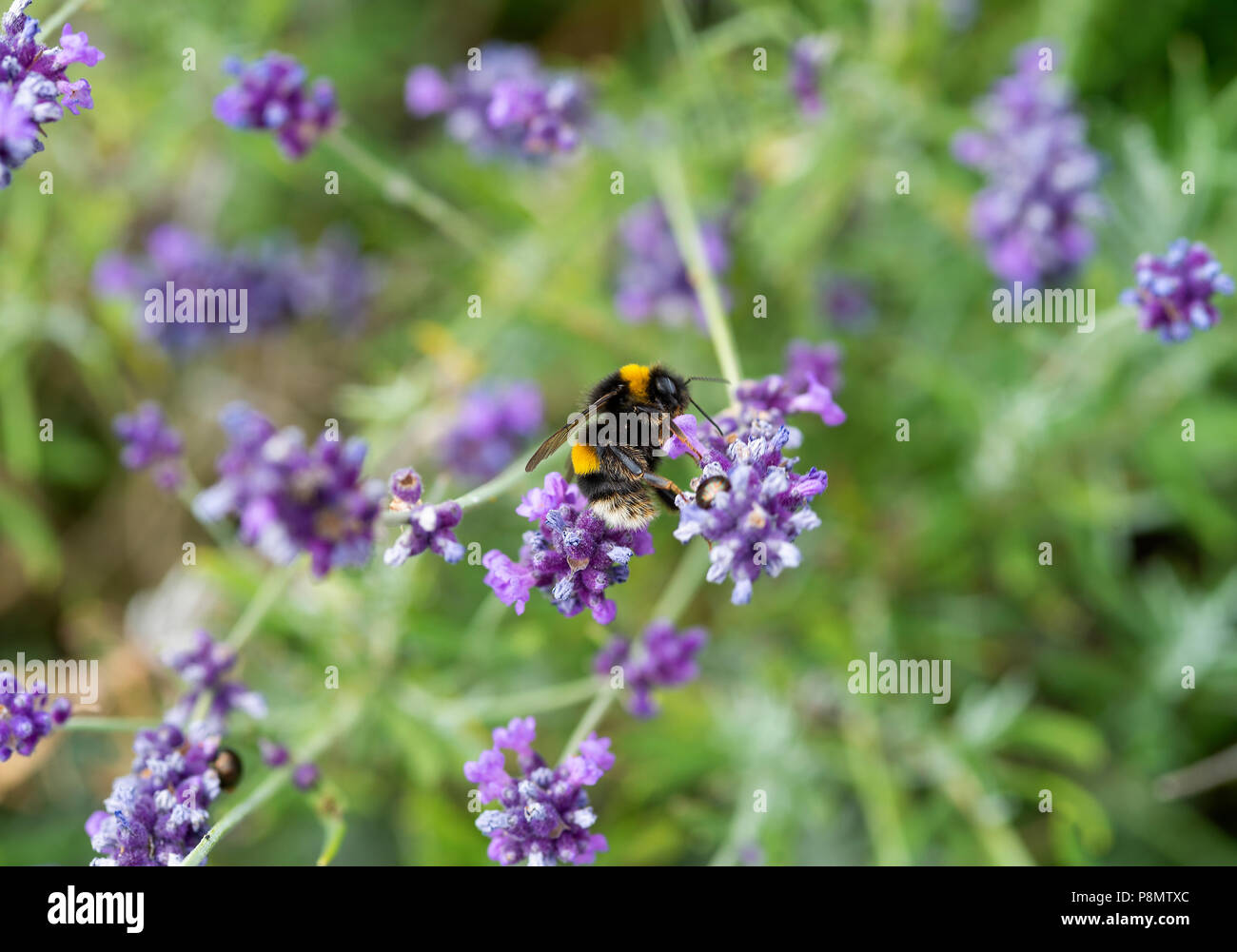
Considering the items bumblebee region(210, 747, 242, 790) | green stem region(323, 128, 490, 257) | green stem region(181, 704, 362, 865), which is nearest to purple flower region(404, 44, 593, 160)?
green stem region(323, 128, 490, 257)

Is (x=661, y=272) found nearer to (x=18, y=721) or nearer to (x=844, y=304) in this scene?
(x=844, y=304)

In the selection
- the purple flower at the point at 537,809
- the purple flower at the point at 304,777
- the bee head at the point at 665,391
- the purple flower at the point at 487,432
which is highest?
the purple flower at the point at 487,432

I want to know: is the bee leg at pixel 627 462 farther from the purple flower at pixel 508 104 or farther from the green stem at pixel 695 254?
the purple flower at pixel 508 104

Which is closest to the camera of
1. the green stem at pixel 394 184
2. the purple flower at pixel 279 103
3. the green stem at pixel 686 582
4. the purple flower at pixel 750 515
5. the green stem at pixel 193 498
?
the purple flower at pixel 750 515

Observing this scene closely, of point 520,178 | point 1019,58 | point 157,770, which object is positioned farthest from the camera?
point 520,178

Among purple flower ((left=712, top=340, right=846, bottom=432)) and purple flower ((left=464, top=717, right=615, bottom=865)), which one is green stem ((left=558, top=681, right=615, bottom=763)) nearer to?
purple flower ((left=464, top=717, right=615, bottom=865))

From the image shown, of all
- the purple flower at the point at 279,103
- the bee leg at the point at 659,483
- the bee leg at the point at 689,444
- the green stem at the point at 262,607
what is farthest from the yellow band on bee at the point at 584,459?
the purple flower at the point at 279,103
